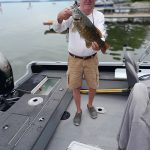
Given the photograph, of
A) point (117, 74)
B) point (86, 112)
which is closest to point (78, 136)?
point (86, 112)

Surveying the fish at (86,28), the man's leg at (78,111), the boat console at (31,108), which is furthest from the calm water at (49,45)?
the fish at (86,28)

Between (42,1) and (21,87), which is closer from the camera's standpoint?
(21,87)

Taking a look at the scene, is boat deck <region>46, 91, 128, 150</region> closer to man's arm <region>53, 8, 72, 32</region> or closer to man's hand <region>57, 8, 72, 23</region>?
man's arm <region>53, 8, 72, 32</region>

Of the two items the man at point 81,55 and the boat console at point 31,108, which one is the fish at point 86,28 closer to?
the man at point 81,55

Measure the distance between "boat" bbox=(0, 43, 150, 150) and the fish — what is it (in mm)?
787

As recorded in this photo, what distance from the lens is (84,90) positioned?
4012 millimetres

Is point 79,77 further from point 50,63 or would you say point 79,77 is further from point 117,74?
point 50,63

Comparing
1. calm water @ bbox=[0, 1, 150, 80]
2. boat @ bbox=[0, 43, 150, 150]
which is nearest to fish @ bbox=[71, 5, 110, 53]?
boat @ bbox=[0, 43, 150, 150]

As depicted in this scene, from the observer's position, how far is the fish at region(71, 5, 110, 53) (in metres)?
2.37

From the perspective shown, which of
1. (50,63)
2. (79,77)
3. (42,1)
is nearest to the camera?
(79,77)

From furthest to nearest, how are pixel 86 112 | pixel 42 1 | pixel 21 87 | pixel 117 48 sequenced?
1. pixel 42 1
2. pixel 117 48
3. pixel 21 87
4. pixel 86 112

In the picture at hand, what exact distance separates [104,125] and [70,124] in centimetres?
46

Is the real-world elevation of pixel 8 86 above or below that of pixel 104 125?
above

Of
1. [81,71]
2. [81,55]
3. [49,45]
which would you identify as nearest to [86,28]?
[81,55]
